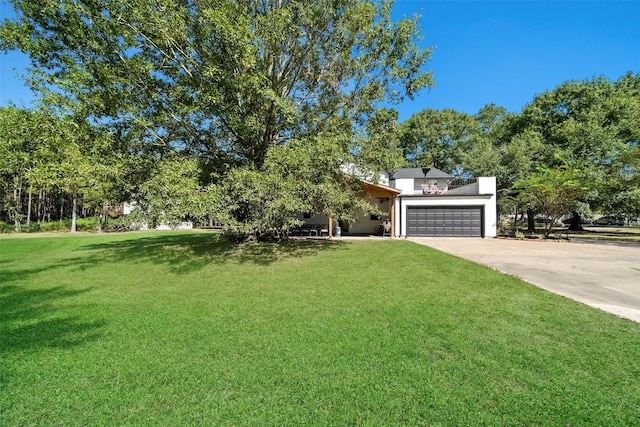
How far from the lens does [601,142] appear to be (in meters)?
20.0

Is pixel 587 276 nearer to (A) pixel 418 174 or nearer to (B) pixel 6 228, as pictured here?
(A) pixel 418 174

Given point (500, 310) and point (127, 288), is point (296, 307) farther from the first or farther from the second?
point (127, 288)

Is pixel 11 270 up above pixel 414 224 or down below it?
below

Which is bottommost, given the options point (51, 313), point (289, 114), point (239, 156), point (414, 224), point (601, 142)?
point (51, 313)

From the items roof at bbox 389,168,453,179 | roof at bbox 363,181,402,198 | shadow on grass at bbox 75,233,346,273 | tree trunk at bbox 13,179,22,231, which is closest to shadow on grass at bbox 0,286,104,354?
shadow on grass at bbox 75,233,346,273

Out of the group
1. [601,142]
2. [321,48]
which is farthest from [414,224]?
[601,142]

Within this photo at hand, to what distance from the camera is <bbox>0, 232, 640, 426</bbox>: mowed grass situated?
2.26 meters

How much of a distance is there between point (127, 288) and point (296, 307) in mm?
4205

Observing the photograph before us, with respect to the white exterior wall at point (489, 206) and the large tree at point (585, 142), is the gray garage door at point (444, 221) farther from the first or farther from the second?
the large tree at point (585, 142)

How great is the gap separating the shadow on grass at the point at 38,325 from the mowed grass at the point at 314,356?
0.10ft

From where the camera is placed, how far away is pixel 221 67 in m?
8.34

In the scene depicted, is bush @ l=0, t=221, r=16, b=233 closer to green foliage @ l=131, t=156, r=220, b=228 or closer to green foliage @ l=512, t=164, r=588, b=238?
green foliage @ l=131, t=156, r=220, b=228

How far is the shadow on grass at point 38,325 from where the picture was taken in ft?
11.4

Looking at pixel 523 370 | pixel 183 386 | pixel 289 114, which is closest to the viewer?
pixel 183 386
